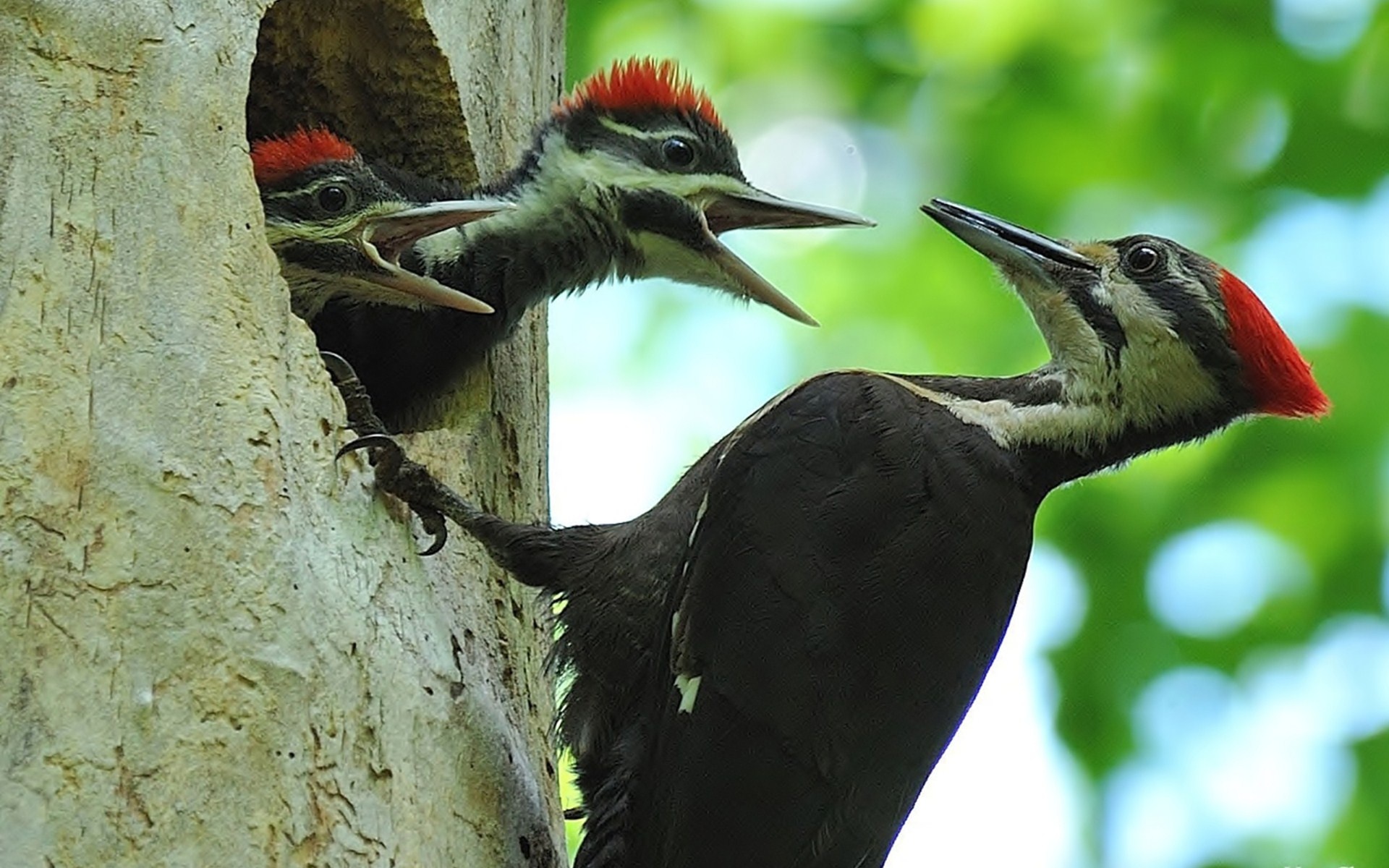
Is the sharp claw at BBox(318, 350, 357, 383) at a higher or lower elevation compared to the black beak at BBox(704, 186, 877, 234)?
lower

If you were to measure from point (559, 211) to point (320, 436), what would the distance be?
3.58ft

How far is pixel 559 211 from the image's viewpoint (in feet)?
10.5

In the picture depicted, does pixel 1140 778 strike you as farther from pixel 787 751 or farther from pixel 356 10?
pixel 356 10

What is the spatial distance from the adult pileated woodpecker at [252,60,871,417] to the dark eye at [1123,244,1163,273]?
52cm

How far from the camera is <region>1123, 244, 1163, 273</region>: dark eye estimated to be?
120 inches

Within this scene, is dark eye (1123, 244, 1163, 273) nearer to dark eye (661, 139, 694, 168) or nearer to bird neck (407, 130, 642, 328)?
dark eye (661, 139, 694, 168)

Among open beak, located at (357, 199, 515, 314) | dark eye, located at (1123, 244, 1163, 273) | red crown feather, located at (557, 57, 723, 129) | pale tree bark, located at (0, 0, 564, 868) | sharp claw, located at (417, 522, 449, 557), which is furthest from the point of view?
red crown feather, located at (557, 57, 723, 129)

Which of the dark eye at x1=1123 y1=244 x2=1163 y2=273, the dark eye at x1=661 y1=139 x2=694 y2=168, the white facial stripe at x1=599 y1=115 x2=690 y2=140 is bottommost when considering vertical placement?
the dark eye at x1=1123 y1=244 x2=1163 y2=273

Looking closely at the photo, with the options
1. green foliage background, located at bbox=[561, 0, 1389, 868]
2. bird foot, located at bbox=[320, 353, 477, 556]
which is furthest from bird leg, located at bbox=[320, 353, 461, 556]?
green foliage background, located at bbox=[561, 0, 1389, 868]

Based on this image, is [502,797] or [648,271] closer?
[502,797]

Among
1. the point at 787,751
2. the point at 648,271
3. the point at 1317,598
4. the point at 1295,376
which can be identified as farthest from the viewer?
the point at 1317,598

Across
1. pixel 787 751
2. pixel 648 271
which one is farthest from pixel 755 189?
pixel 787 751

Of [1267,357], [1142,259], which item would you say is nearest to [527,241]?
[1142,259]

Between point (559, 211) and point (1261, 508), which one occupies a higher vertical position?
point (559, 211)
